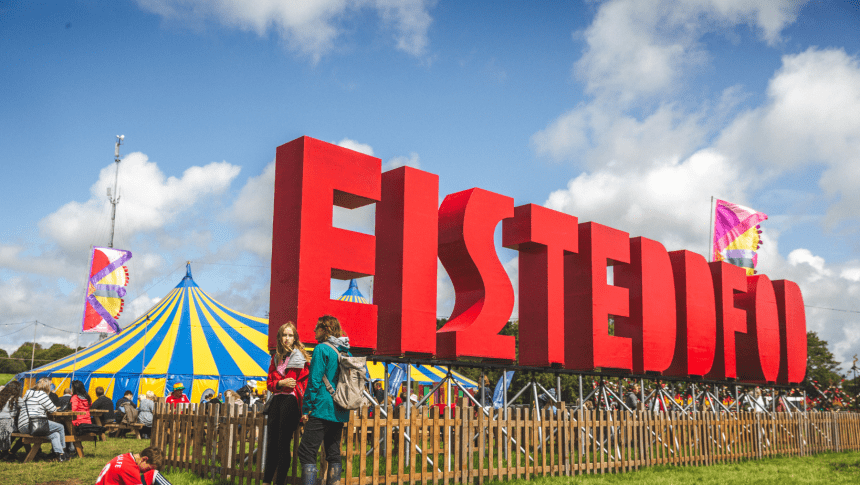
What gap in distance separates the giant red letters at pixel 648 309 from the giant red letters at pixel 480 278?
3cm

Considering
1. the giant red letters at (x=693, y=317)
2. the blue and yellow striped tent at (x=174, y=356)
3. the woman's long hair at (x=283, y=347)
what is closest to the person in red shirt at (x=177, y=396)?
the blue and yellow striped tent at (x=174, y=356)

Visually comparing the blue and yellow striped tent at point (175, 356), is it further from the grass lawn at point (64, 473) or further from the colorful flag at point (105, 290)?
the grass lawn at point (64, 473)

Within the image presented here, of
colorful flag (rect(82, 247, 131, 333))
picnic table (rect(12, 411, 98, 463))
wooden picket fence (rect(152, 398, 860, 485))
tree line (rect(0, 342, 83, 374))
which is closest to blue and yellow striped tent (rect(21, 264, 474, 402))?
colorful flag (rect(82, 247, 131, 333))

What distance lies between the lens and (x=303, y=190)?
8898 mm

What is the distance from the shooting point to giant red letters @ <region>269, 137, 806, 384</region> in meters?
9.05

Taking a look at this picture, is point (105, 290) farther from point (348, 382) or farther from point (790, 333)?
point (790, 333)

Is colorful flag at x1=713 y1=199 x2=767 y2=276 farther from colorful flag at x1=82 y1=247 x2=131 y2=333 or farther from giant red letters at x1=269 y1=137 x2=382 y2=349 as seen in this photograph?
colorful flag at x1=82 y1=247 x2=131 y2=333

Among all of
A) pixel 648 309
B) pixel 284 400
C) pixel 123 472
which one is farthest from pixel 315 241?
pixel 648 309

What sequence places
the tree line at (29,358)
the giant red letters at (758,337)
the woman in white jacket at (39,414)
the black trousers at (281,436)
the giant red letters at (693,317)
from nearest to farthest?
the black trousers at (281,436) < the woman in white jacket at (39,414) < the giant red letters at (693,317) < the giant red letters at (758,337) < the tree line at (29,358)

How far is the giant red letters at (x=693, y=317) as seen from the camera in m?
14.5

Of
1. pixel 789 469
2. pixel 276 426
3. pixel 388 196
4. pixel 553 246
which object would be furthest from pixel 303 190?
pixel 789 469

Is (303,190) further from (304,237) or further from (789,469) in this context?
(789,469)

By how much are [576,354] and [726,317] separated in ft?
17.3

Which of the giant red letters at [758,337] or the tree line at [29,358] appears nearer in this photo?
the giant red letters at [758,337]
